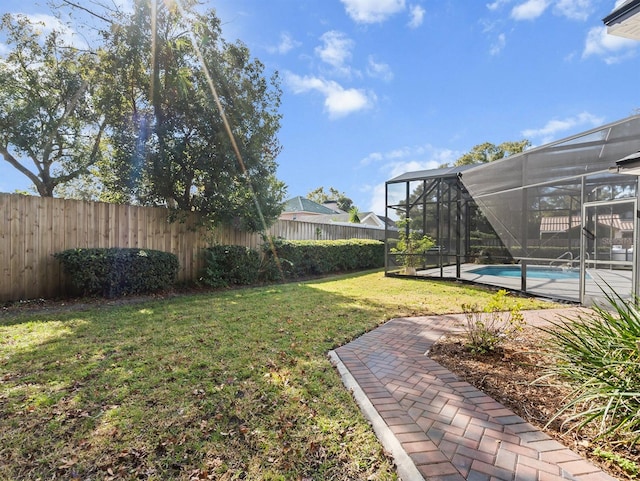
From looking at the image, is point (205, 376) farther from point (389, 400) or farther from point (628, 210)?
point (628, 210)

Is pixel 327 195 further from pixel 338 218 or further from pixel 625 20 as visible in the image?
pixel 625 20

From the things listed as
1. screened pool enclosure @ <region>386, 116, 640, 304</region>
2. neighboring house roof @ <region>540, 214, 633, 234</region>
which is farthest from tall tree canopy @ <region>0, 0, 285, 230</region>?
neighboring house roof @ <region>540, 214, 633, 234</region>

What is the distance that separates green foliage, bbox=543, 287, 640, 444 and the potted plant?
25.2 feet

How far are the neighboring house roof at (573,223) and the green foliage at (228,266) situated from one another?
7621mm

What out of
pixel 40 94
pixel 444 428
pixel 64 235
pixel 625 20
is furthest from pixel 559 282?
pixel 40 94

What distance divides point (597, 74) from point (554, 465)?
40.4 feet

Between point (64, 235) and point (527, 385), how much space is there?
8108 millimetres

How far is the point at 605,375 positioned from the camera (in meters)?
2.51

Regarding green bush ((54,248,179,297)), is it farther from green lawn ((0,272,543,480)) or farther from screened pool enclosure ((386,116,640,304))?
screened pool enclosure ((386,116,640,304))

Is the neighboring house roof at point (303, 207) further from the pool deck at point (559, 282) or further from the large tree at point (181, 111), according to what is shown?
the large tree at point (181, 111)

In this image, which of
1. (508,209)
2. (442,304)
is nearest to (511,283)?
(508,209)

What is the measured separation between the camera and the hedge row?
8.70m

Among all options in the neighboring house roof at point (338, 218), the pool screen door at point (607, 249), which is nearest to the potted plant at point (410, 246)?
the pool screen door at point (607, 249)

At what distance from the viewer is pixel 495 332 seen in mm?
3812
